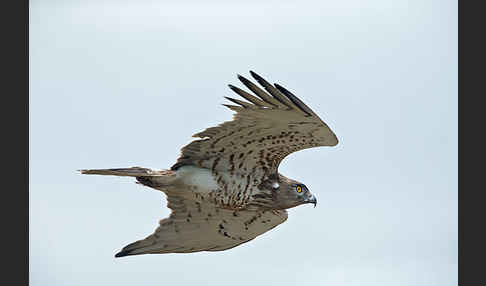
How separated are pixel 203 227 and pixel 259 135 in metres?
1.44

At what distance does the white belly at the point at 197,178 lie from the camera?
7.33 metres

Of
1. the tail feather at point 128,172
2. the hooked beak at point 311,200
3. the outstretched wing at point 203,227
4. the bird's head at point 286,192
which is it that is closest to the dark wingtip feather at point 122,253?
the outstretched wing at point 203,227

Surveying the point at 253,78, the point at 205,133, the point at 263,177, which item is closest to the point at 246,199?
the point at 263,177

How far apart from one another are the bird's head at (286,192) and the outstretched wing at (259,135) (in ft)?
0.34

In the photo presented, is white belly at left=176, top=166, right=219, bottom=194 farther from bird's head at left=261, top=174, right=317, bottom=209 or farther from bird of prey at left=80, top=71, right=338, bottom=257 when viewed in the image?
bird's head at left=261, top=174, right=317, bottom=209

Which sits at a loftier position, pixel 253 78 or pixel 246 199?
pixel 253 78

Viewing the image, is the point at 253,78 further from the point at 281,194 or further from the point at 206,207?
the point at 206,207

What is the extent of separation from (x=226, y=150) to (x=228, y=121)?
16.9 inches

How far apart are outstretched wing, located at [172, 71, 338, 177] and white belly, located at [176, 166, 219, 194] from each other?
Answer: 5 centimetres

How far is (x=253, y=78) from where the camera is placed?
665 cm

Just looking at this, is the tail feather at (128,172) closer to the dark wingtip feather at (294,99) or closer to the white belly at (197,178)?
the white belly at (197,178)

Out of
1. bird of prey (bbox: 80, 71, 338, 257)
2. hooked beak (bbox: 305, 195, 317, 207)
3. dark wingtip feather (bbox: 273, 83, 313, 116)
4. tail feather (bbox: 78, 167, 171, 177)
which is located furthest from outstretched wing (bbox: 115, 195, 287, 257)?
dark wingtip feather (bbox: 273, 83, 313, 116)

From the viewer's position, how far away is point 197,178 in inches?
290

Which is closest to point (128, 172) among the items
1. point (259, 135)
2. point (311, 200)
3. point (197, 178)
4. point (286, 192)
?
point (197, 178)
